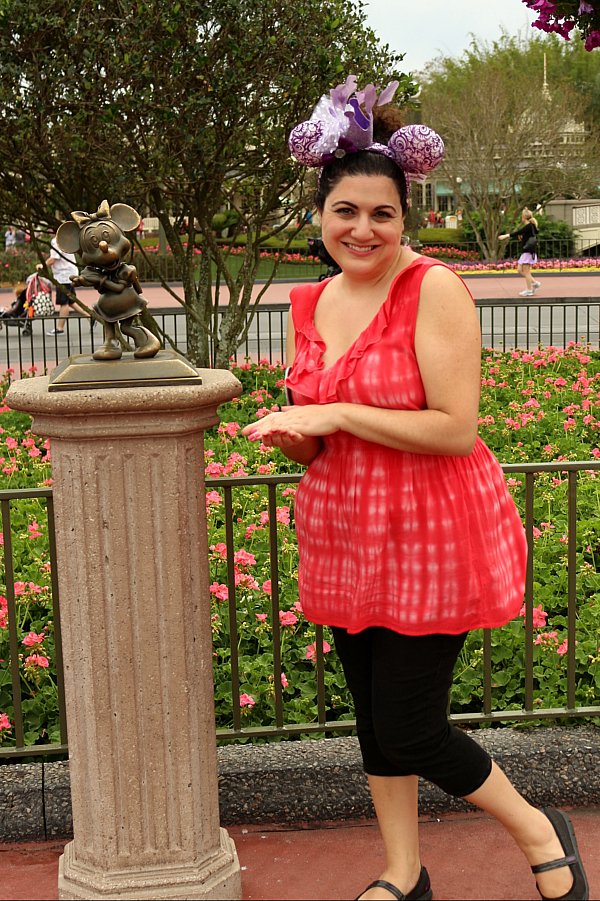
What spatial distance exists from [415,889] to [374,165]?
1.71m

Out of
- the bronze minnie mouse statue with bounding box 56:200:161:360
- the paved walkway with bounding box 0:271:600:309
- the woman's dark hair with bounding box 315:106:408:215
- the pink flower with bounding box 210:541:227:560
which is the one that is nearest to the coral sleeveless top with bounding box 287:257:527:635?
the woman's dark hair with bounding box 315:106:408:215

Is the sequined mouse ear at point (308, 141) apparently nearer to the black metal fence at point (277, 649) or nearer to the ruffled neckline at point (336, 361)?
the ruffled neckline at point (336, 361)

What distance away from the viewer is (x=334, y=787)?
342 cm

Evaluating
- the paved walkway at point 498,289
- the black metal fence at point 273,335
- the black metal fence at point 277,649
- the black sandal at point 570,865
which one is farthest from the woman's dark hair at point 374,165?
the paved walkway at point 498,289

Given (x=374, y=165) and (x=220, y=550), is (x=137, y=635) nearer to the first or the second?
(x=374, y=165)

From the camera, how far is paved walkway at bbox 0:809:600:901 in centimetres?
305

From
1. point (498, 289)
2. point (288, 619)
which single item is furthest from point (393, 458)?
point (498, 289)

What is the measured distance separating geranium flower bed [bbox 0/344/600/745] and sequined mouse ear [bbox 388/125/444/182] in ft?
3.91

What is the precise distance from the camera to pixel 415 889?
9.55ft

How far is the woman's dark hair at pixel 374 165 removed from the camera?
2.65 m

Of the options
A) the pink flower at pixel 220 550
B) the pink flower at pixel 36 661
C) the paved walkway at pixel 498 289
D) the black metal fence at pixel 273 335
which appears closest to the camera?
the pink flower at pixel 36 661

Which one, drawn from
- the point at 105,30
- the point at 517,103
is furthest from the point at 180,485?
the point at 517,103

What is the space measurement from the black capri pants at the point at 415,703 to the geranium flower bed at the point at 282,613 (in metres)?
A: 0.78

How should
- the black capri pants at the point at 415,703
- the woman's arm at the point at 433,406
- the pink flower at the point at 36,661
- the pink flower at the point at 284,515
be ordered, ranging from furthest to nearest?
the pink flower at the point at 284,515 → the pink flower at the point at 36,661 → the black capri pants at the point at 415,703 → the woman's arm at the point at 433,406
